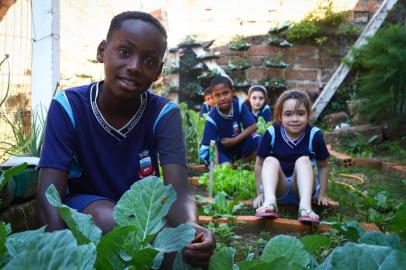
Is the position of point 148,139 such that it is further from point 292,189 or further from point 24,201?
point 292,189

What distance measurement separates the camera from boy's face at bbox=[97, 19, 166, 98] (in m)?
1.30

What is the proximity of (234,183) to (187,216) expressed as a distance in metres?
2.01

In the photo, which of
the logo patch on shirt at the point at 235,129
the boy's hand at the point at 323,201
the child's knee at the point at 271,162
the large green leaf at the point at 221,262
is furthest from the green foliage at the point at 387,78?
the large green leaf at the point at 221,262

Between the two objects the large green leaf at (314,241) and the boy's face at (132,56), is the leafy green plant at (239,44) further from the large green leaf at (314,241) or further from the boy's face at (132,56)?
the large green leaf at (314,241)

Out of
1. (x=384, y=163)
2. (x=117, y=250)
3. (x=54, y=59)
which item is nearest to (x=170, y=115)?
(x=117, y=250)

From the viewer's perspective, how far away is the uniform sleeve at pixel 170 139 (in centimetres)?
140

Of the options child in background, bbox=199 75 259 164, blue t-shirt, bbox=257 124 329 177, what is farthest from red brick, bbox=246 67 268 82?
blue t-shirt, bbox=257 124 329 177

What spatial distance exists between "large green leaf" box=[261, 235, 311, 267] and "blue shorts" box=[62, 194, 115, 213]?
0.70 metres

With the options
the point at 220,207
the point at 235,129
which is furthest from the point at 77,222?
the point at 235,129

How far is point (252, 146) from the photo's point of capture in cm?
418

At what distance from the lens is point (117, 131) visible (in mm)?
1432

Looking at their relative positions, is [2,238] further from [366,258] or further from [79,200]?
[79,200]

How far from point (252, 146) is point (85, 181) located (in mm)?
2869

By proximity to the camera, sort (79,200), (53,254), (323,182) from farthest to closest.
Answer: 1. (323,182)
2. (79,200)
3. (53,254)
